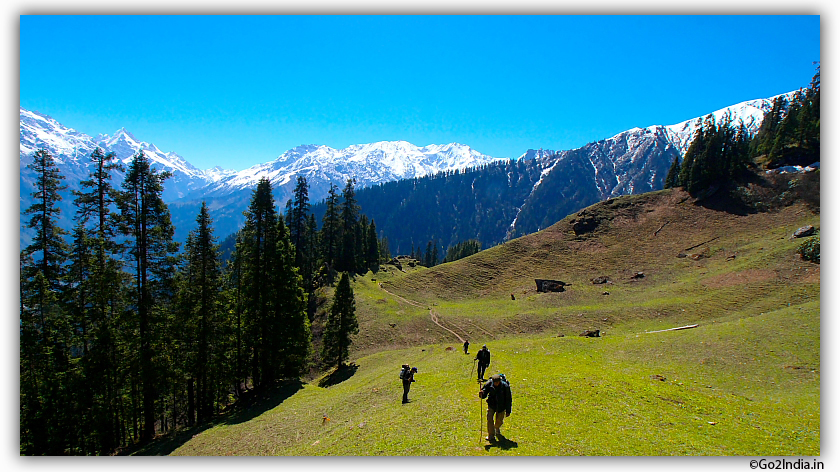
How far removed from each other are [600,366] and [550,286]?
3382 cm

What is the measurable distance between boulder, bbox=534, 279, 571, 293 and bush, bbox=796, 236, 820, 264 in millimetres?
26855

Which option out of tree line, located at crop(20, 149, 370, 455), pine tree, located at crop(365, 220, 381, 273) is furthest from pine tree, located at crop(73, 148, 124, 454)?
pine tree, located at crop(365, 220, 381, 273)

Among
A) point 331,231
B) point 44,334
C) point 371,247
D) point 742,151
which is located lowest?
point 44,334

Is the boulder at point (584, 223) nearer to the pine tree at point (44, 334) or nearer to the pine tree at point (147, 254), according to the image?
the pine tree at point (147, 254)

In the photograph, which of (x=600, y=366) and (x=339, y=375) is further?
(x=339, y=375)

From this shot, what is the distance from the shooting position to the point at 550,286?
5431cm

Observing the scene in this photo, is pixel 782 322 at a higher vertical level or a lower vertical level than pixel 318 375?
higher

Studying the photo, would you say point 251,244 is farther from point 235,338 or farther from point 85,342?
point 85,342

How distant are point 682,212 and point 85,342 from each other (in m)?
91.7

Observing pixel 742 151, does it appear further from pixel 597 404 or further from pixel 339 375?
pixel 339 375

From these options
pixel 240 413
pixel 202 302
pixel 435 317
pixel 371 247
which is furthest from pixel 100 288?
pixel 371 247

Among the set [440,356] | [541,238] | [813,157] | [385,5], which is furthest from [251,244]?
[813,157]

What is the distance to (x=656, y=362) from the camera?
22.1 meters

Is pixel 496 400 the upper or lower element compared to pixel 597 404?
upper
